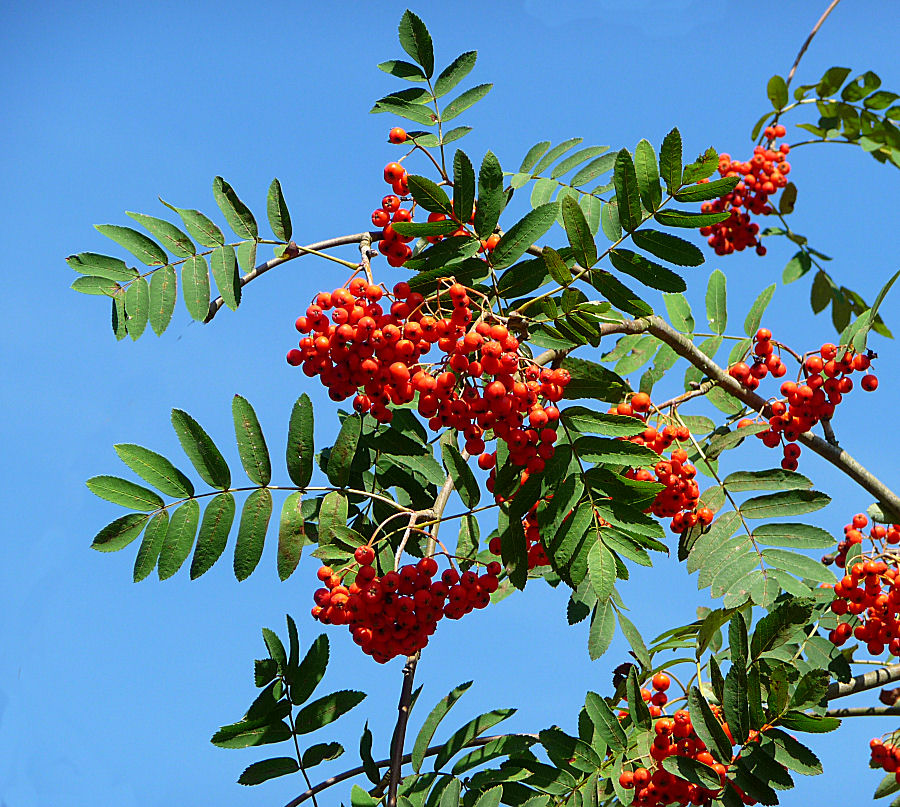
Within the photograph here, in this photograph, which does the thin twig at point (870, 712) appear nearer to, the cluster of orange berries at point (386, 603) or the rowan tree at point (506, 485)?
the rowan tree at point (506, 485)

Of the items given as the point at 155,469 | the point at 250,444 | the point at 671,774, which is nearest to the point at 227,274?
the point at 250,444

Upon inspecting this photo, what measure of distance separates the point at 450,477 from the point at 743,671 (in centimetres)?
114

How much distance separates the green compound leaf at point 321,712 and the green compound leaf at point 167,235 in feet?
5.28

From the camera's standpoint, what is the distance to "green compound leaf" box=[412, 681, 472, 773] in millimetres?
2881

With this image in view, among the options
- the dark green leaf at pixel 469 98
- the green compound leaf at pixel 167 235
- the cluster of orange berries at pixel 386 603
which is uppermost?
the dark green leaf at pixel 469 98

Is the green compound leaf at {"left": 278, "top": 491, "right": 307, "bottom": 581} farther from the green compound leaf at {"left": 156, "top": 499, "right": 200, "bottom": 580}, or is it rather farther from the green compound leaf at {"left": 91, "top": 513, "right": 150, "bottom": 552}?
the green compound leaf at {"left": 91, "top": 513, "right": 150, "bottom": 552}

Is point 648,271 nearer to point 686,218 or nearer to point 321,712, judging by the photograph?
point 686,218

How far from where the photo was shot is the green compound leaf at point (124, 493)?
2.56m

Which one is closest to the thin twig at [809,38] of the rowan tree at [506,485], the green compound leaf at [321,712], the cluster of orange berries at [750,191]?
→ the cluster of orange berries at [750,191]

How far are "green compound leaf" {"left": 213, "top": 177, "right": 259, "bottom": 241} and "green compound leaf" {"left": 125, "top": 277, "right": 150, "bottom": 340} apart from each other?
15.0 inches

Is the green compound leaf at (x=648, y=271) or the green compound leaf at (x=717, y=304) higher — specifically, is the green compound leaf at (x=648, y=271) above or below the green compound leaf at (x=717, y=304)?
below

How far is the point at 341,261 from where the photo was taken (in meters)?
2.60

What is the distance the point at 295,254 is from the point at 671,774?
2.02 meters

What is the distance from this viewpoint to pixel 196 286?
2.80m
